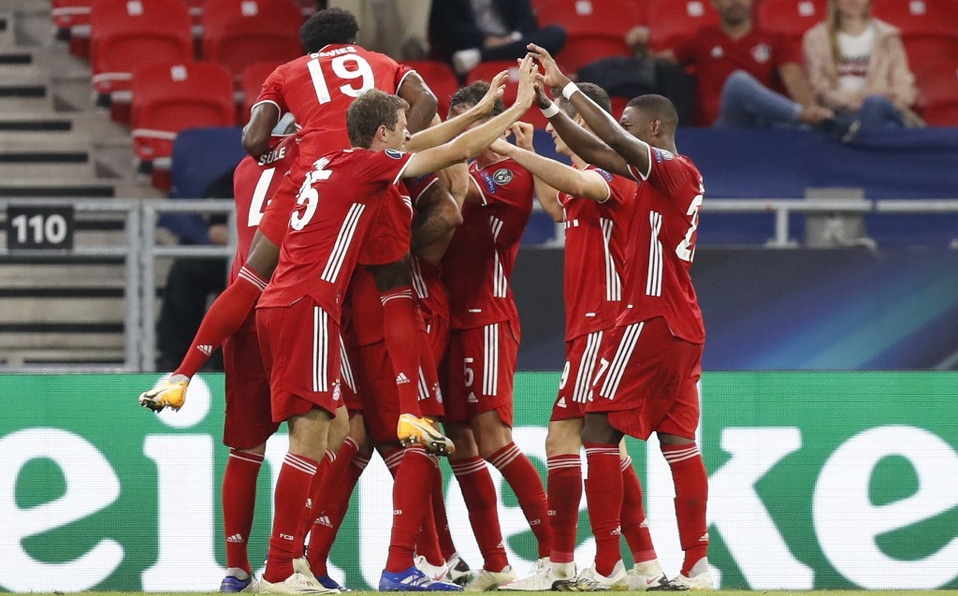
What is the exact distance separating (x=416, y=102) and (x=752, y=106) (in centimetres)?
430

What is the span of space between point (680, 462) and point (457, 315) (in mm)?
1224

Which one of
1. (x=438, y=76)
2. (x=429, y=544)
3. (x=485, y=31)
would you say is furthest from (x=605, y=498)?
(x=485, y=31)

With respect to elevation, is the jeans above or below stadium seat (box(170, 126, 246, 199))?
above

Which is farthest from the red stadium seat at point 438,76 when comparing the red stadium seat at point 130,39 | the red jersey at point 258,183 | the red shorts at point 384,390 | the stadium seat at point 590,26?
the red shorts at point 384,390

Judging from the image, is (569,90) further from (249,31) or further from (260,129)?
(249,31)

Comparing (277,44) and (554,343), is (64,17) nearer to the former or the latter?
(277,44)

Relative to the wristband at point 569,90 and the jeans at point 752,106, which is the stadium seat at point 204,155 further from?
the wristband at point 569,90

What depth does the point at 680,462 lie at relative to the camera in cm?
693

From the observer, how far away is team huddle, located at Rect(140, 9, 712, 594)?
21.7 ft

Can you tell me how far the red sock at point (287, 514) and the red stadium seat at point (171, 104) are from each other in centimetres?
536

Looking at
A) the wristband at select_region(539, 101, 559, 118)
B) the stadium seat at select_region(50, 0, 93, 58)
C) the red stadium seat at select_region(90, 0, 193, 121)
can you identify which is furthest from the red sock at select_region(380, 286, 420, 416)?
the stadium seat at select_region(50, 0, 93, 58)

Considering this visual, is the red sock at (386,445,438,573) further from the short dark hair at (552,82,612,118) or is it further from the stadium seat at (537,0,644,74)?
the stadium seat at (537,0,644,74)

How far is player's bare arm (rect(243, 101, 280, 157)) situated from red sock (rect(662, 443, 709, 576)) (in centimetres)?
218

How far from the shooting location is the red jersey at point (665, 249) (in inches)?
269
